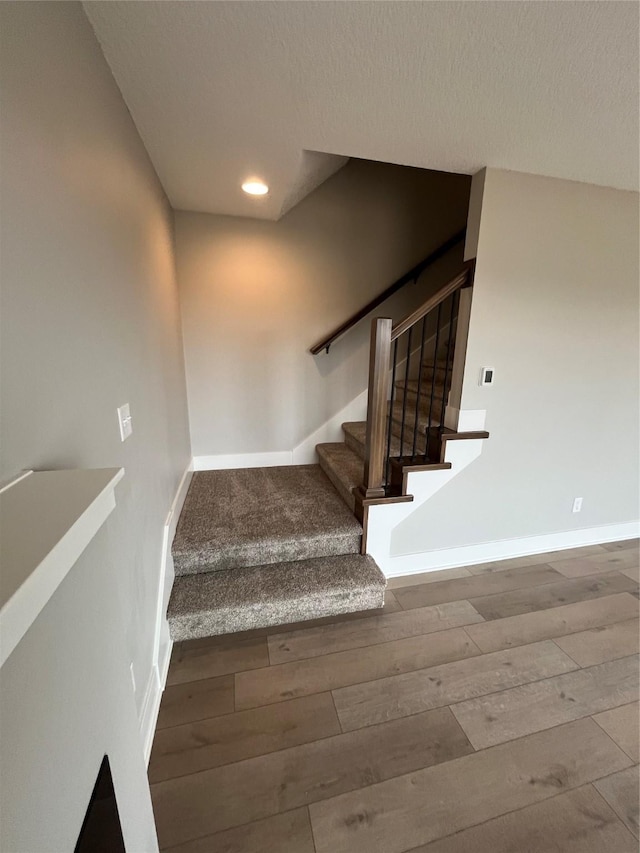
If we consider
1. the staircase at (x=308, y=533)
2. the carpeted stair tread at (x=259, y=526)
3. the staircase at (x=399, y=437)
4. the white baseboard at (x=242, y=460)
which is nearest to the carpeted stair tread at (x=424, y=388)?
the staircase at (x=399, y=437)

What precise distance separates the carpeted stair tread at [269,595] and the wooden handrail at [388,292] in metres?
1.74

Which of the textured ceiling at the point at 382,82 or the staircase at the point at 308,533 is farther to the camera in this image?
the staircase at the point at 308,533

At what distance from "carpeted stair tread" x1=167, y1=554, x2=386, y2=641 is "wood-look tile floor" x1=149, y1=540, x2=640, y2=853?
0.24ft

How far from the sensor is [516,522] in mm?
2371

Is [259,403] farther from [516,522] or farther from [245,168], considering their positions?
[516,522]

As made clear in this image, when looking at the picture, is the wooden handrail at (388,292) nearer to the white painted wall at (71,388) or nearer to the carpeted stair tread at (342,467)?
the carpeted stair tread at (342,467)

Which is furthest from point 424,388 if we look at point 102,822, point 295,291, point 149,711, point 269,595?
point 102,822

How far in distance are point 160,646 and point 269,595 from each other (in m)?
Answer: 0.52

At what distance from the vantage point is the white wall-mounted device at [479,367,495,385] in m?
1.98

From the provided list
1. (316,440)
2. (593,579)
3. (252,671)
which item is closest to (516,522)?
(593,579)

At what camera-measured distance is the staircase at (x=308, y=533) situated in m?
1.72

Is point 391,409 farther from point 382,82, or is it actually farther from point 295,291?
point 295,291

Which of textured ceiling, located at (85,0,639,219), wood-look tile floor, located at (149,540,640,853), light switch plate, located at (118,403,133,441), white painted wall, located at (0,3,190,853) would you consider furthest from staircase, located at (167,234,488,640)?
light switch plate, located at (118,403,133,441)

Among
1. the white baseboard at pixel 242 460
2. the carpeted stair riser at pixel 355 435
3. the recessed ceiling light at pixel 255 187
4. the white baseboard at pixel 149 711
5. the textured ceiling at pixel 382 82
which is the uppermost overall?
the recessed ceiling light at pixel 255 187
